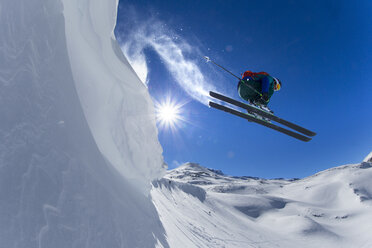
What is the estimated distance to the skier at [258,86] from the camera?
7270 mm

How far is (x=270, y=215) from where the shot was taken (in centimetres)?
2469

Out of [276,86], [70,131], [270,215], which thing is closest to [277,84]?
[276,86]

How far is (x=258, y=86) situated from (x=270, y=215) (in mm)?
23254

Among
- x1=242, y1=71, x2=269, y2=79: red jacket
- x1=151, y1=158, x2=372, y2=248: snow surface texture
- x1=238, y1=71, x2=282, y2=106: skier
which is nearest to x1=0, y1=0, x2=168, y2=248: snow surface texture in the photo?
x1=151, y1=158, x2=372, y2=248: snow surface texture

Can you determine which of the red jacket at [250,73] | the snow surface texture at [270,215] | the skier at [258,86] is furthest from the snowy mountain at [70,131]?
the red jacket at [250,73]

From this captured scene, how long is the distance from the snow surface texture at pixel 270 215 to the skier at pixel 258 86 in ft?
18.1

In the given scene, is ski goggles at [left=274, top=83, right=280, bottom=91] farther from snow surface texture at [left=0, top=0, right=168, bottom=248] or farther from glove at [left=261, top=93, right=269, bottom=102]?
snow surface texture at [left=0, top=0, right=168, bottom=248]

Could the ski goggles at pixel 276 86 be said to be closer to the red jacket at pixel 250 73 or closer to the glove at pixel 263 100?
the red jacket at pixel 250 73

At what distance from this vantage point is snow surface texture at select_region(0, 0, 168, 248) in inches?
74.9

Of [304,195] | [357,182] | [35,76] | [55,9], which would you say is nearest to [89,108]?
[35,76]

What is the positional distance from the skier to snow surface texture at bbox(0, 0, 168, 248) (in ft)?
14.9

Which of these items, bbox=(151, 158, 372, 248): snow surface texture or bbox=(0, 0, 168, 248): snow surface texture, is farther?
bbox=(151, 158, 372, 248): snow surface texture

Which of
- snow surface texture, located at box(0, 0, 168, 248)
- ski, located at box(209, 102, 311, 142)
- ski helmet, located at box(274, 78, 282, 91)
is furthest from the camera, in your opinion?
ski, located at box(209, 102, 311, 142)

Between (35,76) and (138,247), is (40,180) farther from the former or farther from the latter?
(138,247)
